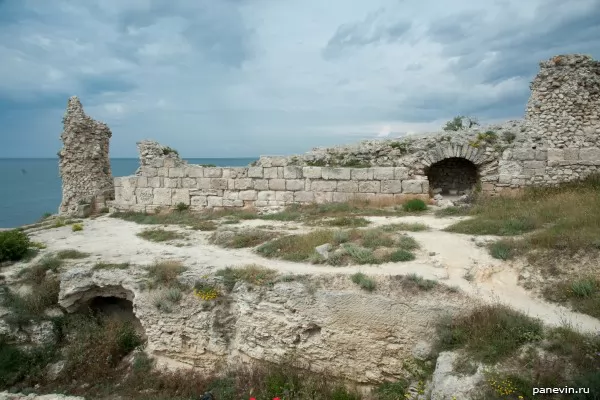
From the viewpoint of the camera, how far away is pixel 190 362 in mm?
7270

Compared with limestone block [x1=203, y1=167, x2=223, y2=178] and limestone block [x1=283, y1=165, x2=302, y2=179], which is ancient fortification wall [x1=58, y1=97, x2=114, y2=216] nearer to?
limestone block [x1=203, y1=167, x2=223, y2=178]

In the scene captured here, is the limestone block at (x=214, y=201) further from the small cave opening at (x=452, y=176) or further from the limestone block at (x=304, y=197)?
the small cave opening at (x=452, y=176)

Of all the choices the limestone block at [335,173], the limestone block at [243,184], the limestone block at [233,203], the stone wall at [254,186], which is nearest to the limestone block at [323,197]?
the stone wall at [254,186]

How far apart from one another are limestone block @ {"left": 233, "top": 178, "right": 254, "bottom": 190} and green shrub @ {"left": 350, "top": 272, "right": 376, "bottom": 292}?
25.5ft

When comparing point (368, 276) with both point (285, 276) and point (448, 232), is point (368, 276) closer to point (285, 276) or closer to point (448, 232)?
point (285, 276)

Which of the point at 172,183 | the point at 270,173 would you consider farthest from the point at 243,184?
the point at 172,183

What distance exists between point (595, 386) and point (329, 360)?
→ 11.9 feet

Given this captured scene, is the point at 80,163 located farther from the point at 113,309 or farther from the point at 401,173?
the point at 401,173

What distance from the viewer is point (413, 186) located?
12289 mm

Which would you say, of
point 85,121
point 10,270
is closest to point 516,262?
point 10,270

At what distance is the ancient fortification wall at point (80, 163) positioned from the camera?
1423cm

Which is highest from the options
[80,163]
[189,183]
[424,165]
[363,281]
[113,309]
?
[80,163]

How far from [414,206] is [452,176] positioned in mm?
3023

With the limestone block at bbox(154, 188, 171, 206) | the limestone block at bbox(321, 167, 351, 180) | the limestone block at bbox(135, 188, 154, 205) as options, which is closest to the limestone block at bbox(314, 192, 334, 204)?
the limestone block at bbox(321, 167, 351, 180)
